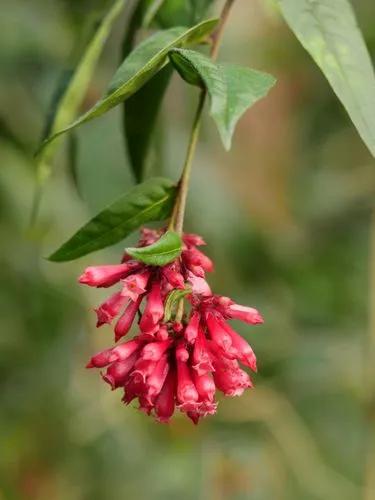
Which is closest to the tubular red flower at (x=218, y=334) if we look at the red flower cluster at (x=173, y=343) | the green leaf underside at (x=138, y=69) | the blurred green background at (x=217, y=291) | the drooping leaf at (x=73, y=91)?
the red flower cluster at (x=173, y=343)

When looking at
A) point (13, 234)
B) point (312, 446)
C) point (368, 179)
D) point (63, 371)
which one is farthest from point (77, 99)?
point (368, 179)

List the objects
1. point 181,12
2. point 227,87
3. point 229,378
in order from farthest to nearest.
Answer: point 181,12 < point 229,378 < point 227,87

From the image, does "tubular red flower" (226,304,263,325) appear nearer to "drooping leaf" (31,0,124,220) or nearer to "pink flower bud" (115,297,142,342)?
"pink flower bud" (115,297,142,342)

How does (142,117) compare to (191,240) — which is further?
(142,117)

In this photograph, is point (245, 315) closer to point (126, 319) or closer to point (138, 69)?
point (126, 319)

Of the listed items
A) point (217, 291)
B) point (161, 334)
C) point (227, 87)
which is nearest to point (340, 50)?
point (227, 87)

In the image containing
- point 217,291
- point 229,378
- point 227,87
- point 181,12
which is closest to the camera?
point 227,87
